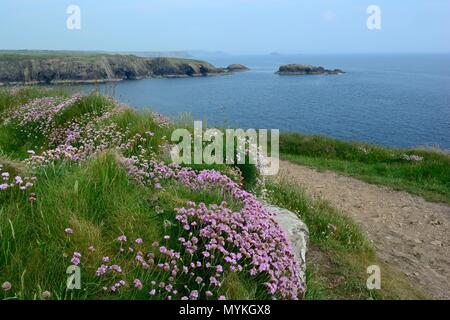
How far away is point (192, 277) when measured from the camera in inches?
177

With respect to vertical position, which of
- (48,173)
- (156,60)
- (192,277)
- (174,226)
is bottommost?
(192,277)

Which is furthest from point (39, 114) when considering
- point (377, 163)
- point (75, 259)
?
point (377, 163)

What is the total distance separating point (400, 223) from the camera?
11836 millimetres

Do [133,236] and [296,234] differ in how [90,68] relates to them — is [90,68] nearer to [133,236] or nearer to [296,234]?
[296,234]

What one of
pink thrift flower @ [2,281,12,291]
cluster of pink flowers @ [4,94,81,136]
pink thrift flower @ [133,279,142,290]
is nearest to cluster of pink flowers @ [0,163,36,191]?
pink thrift flower @ [2,281,12,291]

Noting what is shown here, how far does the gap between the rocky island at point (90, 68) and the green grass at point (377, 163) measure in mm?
117359

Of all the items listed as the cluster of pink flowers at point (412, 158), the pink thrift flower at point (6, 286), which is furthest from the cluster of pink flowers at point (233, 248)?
the cluster of pink flowers at point (412, 158)

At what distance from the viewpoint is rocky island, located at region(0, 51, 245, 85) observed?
146250 mm

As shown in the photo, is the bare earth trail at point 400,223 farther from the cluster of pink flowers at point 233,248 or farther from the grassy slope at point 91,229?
the cluster of pink flowers at point 233,248

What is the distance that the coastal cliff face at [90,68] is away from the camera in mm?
146250

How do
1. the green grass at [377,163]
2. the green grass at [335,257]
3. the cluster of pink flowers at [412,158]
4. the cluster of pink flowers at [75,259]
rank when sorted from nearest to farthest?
the cluster of pink flowers at [75,259], the green grass at [335,257], the green grass at [377,163], the cluster of pink flowers at [412,158]
